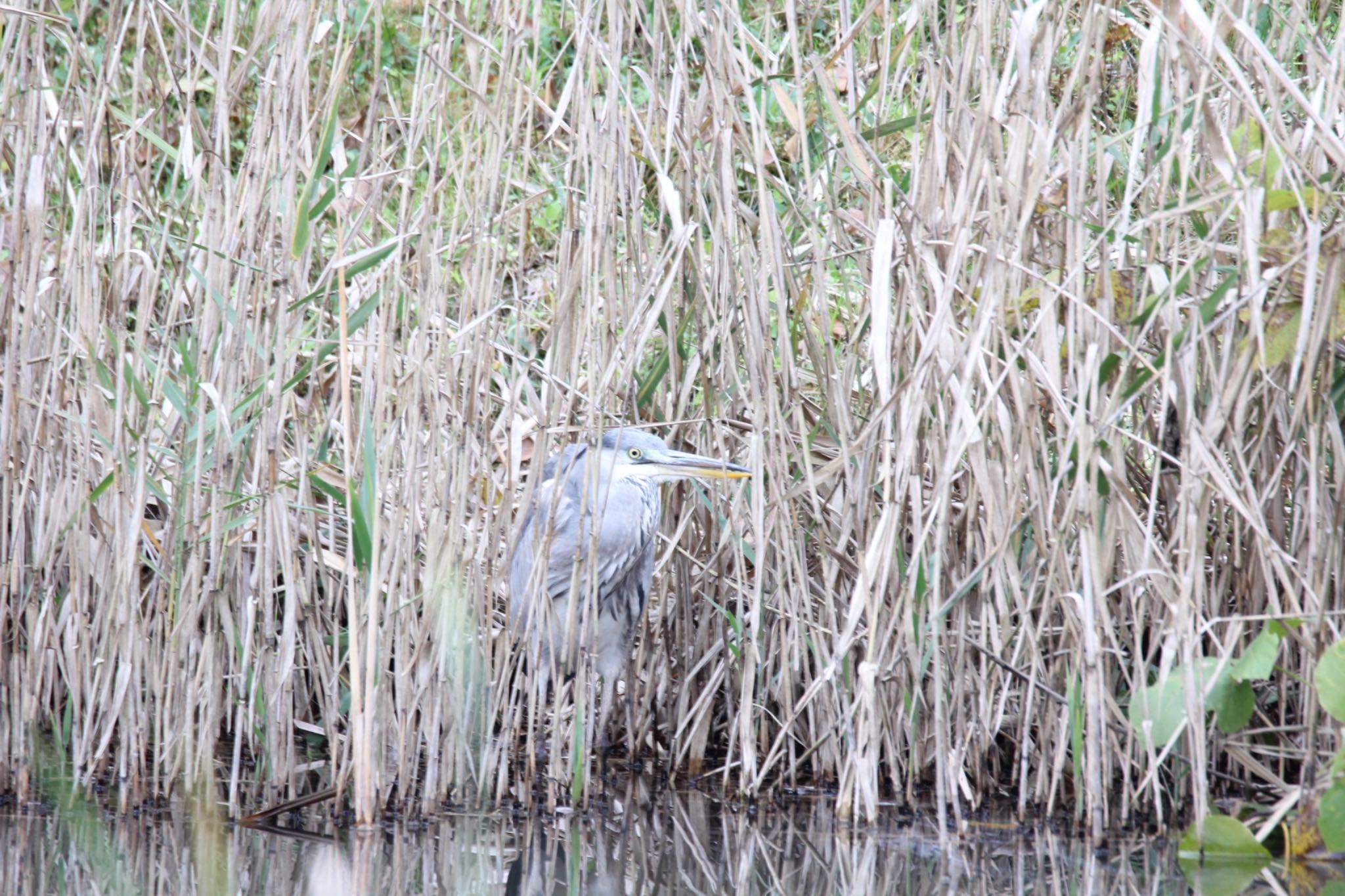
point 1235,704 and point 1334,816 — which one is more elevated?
point 1235,704

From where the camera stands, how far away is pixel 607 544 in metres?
3.32

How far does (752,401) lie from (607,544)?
81 centimetres

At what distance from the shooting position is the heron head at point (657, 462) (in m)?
2.96

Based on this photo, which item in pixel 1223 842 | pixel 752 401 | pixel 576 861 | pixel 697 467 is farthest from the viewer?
pixel 697 467

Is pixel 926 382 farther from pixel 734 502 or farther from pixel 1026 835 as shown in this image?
pixel 1026 835

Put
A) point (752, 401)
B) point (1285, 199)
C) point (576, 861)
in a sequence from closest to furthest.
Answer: point (1285, 199) → point (576, 861) → point (752, 401)

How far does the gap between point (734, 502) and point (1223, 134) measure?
1294mm

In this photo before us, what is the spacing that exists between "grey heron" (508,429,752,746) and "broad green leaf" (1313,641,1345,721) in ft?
3.80

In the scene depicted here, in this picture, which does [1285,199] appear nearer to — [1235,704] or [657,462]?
[1235,704]

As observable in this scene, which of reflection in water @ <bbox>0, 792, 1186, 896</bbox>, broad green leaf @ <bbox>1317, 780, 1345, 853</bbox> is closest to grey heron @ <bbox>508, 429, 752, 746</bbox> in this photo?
reflection in water @ <bbox>0, 792, 1186, 896</bbox>

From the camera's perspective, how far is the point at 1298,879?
221 centimetres

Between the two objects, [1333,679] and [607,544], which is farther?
[607,544]

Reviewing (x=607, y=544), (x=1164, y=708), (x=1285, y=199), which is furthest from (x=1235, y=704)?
(x=607, y=544)

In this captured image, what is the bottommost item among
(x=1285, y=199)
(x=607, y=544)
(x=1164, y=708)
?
Result: (x=1164, y=708)
